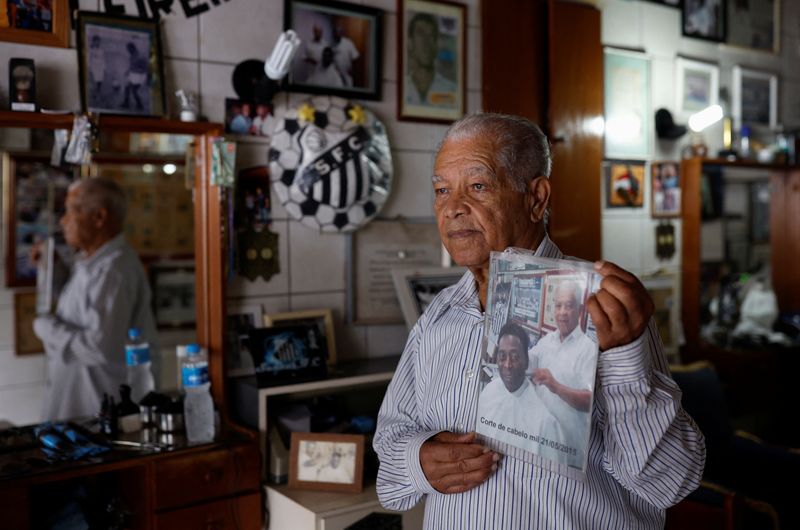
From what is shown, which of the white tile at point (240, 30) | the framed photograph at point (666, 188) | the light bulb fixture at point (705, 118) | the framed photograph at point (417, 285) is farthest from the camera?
the framed photograph at point (666, 188)

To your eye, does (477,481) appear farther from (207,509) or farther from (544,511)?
(207,509)

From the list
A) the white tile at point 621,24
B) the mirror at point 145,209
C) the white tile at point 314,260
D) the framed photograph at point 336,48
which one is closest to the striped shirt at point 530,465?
the white tile at point 314,260

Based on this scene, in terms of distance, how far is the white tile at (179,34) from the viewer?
250 cm

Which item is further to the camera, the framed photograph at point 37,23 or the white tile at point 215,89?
the white tile at point 215,89

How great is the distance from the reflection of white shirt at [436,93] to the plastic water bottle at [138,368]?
57.0 inches

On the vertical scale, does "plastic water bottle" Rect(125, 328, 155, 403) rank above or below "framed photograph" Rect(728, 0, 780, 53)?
below

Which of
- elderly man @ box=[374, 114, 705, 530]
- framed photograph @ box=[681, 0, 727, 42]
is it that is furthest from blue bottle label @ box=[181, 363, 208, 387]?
framed photograph @ box=[681, 0, 727, 42]

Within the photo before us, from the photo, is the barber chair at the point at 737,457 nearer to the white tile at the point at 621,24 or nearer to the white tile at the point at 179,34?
the white tile at the point at 621,24

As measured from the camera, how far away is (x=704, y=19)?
4293mm

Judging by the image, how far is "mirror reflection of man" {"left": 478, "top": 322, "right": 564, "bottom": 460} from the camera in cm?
126

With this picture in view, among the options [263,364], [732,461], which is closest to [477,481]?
[263,364]

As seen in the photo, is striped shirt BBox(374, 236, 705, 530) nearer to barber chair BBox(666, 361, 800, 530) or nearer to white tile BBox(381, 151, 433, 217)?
white tile BBox(381, 151, 433, 217)

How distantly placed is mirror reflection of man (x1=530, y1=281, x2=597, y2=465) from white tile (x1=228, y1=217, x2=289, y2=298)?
5.48ft

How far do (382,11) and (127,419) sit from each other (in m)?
1.85
